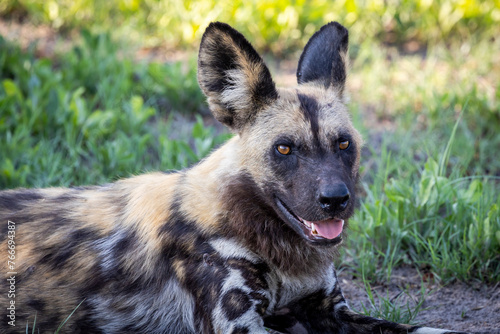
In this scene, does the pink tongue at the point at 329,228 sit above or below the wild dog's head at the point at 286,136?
below

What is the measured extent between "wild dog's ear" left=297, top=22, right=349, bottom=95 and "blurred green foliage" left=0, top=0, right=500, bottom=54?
323cm

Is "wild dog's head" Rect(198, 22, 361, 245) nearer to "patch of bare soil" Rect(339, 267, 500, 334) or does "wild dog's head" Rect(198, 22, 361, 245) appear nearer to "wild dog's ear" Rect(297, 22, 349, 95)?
"wild dog's ear" Rect(297, 22, 349, 95)

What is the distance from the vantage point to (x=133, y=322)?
260cm

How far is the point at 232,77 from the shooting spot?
269cm

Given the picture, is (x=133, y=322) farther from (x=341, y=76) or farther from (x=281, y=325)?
(x=341, y=76)

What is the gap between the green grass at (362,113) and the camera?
3.41m

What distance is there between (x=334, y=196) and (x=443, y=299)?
3.79 ft

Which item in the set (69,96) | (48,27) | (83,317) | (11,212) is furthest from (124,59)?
(83,317)

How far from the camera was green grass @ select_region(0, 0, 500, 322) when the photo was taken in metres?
3.41

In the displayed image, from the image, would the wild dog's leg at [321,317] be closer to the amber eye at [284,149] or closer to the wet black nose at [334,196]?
the wet black nose at [334,196]

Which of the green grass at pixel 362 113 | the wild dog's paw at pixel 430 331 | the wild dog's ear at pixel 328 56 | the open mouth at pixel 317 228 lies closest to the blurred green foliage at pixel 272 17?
the green grass at pixel 362 113

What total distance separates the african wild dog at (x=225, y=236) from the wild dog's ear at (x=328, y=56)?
0.20 meters

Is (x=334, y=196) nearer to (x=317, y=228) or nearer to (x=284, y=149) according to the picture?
(x=317, y=228)

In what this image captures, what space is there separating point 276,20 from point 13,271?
437cm
